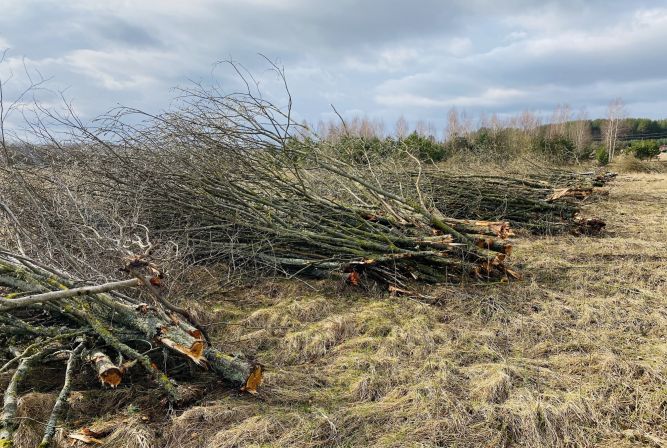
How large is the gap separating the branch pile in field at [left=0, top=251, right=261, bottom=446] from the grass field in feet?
0.68

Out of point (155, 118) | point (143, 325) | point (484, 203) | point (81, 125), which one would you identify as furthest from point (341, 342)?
point (484, 203)

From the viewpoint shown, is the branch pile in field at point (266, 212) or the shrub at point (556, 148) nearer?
the branch pile in field at point (266, 212)

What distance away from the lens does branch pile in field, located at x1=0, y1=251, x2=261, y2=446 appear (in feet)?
8.29

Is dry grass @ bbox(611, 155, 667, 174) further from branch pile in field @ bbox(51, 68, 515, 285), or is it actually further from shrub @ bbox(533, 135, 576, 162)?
branch pile in field @ bbox(51, 68, 515, 285)

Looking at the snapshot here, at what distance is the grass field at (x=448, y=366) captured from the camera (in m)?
2.31

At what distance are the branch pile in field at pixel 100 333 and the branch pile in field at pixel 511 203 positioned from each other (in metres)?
5.07

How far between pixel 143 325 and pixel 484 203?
6281mm

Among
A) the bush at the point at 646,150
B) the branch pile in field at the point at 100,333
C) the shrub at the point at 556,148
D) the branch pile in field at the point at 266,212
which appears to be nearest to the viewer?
the branch pile in field at the point at 100,333

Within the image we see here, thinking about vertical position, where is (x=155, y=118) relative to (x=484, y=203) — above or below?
above

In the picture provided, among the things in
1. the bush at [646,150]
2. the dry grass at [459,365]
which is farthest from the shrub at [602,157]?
the dry grass at [459,365]

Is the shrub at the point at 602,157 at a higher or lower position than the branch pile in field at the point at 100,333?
lower

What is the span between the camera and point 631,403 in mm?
2494

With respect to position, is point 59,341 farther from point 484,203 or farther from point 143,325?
point 484,203

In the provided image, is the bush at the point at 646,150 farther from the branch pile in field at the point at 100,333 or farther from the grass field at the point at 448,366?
the branch pile in field at the point at 100,333
